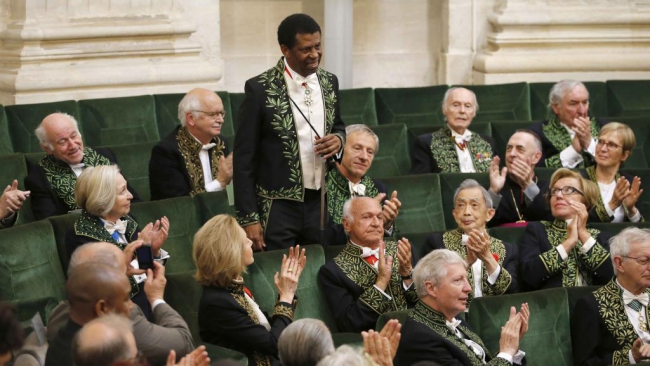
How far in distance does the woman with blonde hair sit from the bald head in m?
1.31

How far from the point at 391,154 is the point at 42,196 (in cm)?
189

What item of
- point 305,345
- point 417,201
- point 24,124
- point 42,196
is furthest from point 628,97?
point 305,345

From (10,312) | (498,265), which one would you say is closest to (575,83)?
(498,265)

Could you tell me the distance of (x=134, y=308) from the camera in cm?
353

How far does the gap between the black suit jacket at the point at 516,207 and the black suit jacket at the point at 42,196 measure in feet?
6.28

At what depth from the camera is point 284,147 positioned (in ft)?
14.6

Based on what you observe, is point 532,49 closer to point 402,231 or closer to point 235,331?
point 402,231

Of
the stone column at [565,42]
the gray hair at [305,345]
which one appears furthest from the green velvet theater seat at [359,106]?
the gray hair at [305,345]

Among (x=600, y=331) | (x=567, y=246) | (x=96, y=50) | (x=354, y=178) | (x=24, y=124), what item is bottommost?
(x=600, y=331)

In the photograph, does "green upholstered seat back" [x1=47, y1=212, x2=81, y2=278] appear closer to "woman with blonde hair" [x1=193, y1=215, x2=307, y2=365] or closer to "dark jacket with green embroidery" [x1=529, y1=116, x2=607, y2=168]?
"woman with blonde hair" [x1=193, y1=215, x2=307, y2=365]

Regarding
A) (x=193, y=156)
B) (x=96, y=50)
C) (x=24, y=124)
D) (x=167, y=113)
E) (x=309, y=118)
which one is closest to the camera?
(x=309, y=118)

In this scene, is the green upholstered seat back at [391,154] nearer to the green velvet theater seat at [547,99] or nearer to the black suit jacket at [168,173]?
the black suit jacket at [168,173]

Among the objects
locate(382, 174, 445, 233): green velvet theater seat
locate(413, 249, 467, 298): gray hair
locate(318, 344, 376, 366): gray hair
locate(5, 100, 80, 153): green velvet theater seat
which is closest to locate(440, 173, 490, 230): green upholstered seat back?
locate(382, 174, 445, 233): green velvet theater seat

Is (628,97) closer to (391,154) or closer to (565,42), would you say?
(565,42)
